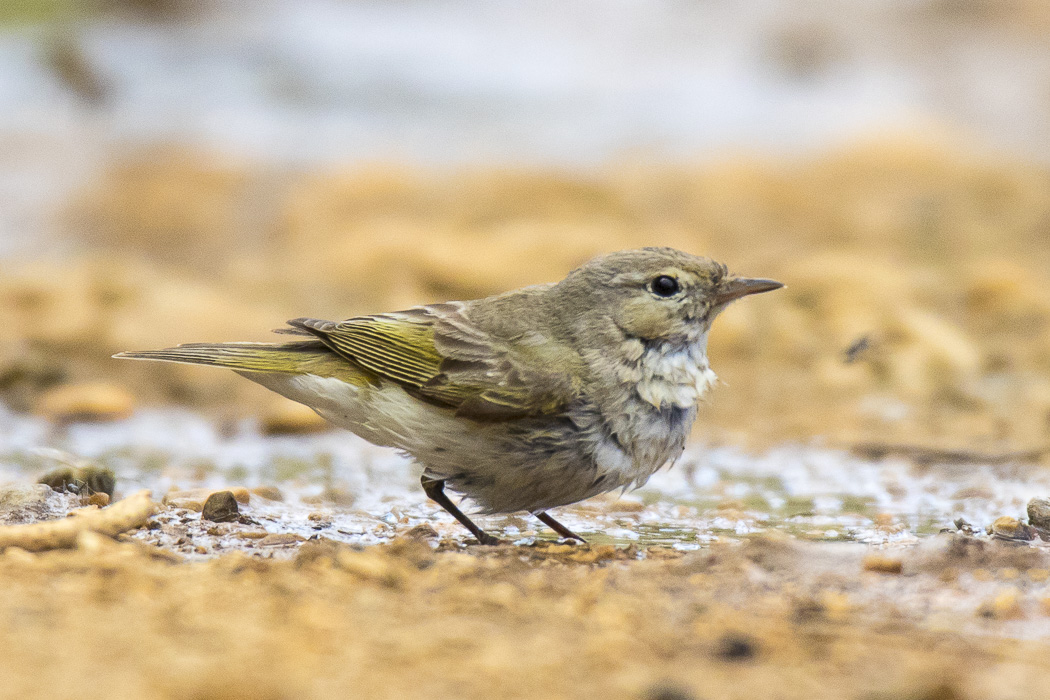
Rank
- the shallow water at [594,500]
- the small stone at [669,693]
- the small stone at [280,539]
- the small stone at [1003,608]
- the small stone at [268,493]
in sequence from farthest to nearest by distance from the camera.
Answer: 1. the small stone at [268,493]
2. the shallow water at [594,500]
3. the small stone at [280,539]
4. the small stone at [1003,608]
5. the small stone at [669,693]

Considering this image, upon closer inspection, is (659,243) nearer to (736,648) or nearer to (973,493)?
(973,493)

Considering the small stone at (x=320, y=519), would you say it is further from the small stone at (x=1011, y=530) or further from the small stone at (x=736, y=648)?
the small stone at (x=1011, y=530)

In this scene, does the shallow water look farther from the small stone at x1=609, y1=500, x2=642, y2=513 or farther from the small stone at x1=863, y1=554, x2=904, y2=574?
the small stone at x1=863, y1=554, x2=904, y2=574

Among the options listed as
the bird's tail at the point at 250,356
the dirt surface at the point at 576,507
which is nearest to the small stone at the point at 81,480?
the dirt surface at the point at 576,507

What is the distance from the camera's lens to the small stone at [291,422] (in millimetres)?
6578

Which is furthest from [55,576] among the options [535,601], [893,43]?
[893,43]

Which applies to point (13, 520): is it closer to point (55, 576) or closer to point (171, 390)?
point (55, 576)

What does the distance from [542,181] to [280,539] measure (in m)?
7.00

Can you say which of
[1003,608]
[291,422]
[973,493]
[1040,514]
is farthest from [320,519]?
[973,493]

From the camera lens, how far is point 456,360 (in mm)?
4355

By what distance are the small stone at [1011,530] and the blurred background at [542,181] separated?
1933 millimetres

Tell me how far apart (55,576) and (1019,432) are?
5.15 m

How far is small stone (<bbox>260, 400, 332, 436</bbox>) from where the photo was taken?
6.58 meters

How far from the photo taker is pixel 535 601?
3174 mm
